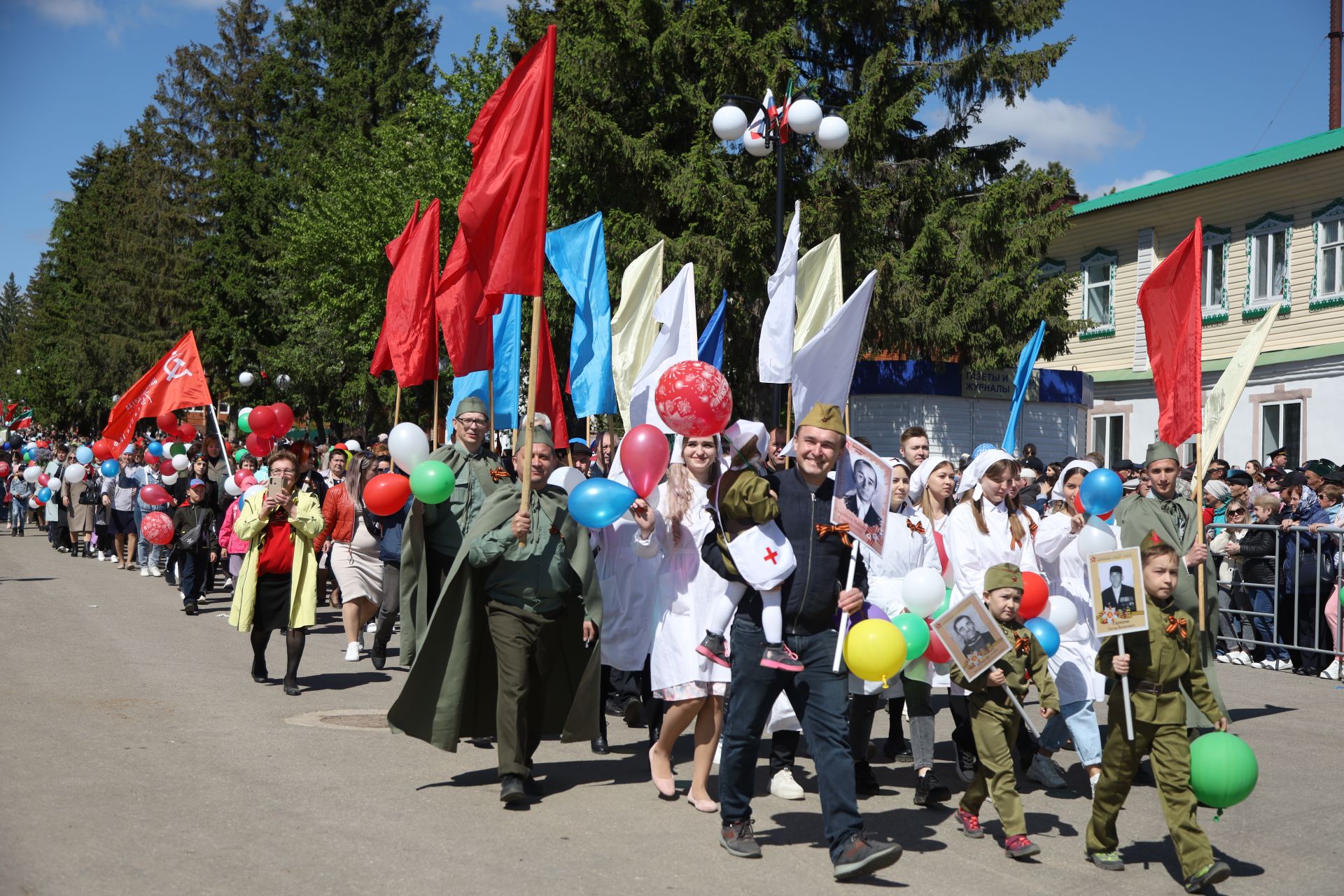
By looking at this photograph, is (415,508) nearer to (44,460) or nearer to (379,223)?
(44,460)

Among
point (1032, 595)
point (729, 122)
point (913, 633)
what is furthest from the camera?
point (729, 122)

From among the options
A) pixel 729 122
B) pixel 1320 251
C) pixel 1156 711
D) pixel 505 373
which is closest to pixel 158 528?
pixel 505 373

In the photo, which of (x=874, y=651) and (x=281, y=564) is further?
(x=281, y=564)

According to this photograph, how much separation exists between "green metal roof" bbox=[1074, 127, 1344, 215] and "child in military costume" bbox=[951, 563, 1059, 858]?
2297 cm

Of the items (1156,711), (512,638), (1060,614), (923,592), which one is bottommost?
(1156,711)

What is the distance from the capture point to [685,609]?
277 inches

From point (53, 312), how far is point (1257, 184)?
6291 cm

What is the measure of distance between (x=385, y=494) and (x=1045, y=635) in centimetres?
416

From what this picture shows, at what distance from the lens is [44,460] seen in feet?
102

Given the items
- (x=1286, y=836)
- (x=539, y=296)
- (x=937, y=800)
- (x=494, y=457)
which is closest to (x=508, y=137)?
(x=539, y=296)

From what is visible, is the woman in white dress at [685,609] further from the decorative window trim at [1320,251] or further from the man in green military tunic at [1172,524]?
the decorative window trim at [1320,251]

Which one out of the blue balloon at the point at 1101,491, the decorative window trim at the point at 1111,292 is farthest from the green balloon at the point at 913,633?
the decorative window trim at the point at 1111,292

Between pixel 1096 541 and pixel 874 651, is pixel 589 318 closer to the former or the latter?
pixel 1096 541

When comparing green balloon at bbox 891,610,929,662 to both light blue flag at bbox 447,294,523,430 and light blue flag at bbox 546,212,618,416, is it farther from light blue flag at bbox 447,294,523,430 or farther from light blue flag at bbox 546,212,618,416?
light blue flag at bbox 447,294,523,430
